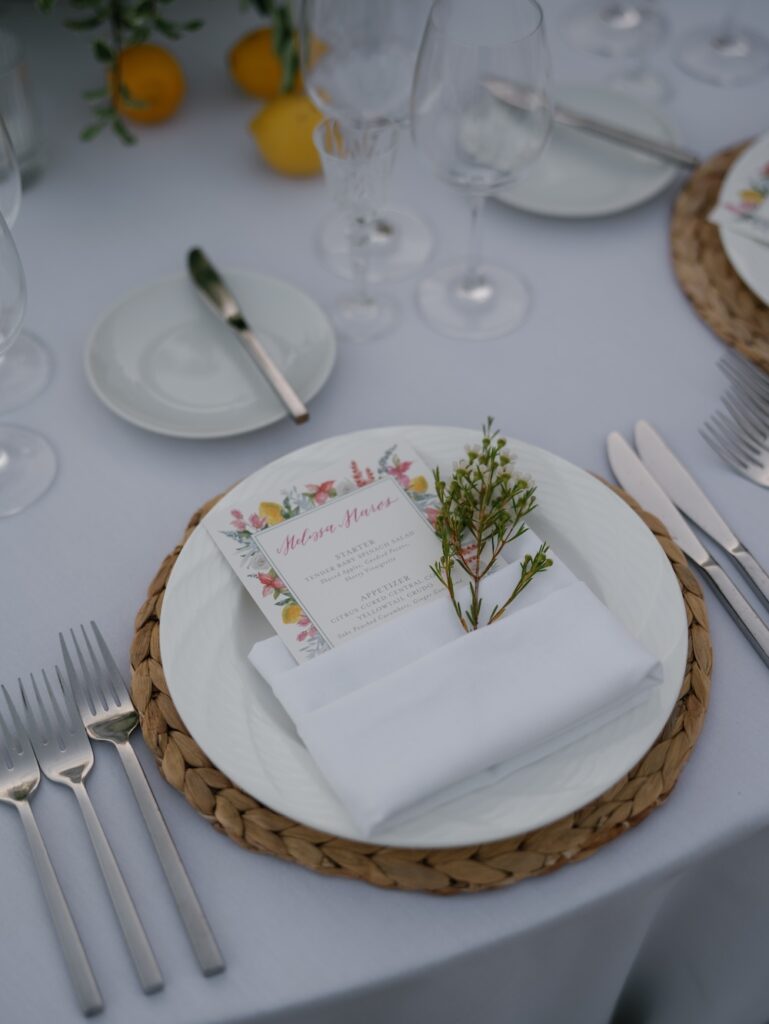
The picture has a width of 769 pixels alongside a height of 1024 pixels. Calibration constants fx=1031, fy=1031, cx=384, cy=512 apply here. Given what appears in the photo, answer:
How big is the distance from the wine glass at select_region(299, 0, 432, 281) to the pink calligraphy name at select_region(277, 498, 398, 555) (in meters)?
0.37

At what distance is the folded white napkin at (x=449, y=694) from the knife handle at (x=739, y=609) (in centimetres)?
15

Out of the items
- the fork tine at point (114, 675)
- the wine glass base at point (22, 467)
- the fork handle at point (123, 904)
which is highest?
the fork tine at point (114, 675)

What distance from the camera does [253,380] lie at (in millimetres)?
992

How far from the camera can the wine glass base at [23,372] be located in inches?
39.4

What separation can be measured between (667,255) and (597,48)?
417 millimetres

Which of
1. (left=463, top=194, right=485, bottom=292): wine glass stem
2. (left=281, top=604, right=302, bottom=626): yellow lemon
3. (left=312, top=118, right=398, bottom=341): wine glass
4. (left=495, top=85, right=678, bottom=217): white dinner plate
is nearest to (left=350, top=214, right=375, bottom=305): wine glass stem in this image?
(left=312, top=118, right=398, bottom=341): wine glass

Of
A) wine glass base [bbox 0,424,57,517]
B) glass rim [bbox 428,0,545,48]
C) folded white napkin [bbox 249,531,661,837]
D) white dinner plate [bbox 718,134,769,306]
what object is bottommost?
wine glass base [bbox 0,424,57,517]

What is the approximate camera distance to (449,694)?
688 millimetres

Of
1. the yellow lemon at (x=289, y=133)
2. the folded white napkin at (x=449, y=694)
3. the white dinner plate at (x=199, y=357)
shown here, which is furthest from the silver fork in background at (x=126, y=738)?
the yellow lemon at (x=289, y=133)

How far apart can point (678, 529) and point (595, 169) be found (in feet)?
1.72

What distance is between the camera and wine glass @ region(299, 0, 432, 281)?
108 centimetres

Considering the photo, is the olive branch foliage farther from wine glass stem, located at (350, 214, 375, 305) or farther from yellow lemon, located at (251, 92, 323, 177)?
wine glass stem, located at (350, 214, 375, 305)

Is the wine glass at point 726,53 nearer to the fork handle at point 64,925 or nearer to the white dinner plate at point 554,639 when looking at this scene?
the white dinner plate at point 554,639

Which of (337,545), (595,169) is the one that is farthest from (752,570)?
(595,169)
